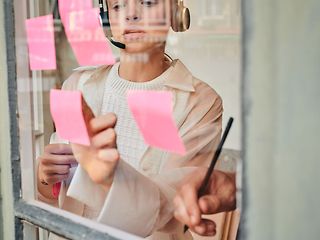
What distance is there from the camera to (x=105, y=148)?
1.21m

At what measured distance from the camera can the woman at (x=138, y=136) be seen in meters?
1.11

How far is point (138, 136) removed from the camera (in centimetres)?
116

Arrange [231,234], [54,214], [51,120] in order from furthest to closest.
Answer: [51,120], [54,214], [231,234]

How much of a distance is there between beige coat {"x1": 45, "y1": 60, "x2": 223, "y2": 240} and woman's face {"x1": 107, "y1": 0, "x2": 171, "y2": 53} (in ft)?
0.25

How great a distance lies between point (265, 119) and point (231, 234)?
0.33m

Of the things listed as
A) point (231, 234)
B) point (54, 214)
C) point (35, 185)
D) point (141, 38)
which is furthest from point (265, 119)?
point (35, 185)

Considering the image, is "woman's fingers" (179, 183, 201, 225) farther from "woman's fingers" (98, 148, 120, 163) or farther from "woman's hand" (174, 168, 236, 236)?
"woman's fingers" (98, 148, 120, 163)

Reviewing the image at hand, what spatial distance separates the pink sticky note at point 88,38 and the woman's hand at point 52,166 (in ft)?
0.77

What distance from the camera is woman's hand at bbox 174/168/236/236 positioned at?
3.26 feet

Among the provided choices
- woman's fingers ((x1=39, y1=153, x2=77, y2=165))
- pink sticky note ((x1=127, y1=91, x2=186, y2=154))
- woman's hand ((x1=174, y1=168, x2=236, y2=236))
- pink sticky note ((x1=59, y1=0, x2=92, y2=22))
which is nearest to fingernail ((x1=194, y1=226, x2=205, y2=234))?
woman's hand ((x1=174, y1=168, x2=236, y2=236))

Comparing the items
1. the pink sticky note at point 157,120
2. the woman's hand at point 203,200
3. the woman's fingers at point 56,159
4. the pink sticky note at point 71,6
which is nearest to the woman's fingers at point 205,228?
the woman's hand at point 203,200

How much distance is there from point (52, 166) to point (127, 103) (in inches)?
13.9

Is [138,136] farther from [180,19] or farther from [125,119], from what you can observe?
[180,19]

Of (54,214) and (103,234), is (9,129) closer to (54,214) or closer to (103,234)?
(54,214)
